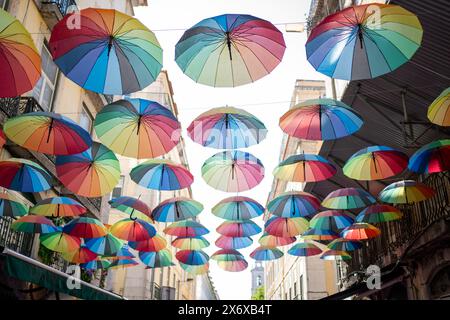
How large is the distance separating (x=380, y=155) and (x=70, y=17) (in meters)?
6.84

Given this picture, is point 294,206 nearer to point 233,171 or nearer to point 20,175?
point 233,171

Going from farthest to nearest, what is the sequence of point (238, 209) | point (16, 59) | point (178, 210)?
point (238, 209) < point (178, 210) < point (16, 59)

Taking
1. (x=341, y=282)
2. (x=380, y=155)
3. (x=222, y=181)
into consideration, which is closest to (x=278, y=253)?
(x=341, y=282)

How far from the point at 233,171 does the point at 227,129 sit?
198 centimetres

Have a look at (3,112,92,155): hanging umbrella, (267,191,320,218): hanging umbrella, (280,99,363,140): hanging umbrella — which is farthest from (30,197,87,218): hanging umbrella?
(280,99,363,140): hanging umbrella

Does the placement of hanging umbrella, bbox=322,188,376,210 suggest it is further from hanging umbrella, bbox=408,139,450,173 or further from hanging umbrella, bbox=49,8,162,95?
hanging umbrella, bbox=49,8,162,95

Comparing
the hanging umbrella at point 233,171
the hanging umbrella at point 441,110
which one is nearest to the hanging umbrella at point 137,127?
the hanging umbrella at point 233,171

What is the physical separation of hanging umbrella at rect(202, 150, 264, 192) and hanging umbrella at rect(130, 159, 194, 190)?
67 centimetres

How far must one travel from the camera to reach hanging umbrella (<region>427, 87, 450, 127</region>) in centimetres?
641

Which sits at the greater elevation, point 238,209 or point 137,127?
point 137,127

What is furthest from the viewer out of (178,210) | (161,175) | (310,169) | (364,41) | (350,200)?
(178,210)

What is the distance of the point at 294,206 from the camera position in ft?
35.3

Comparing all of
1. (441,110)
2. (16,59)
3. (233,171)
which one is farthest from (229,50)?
(233,171)

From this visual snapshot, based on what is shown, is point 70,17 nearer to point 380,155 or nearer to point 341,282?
point 380,155
